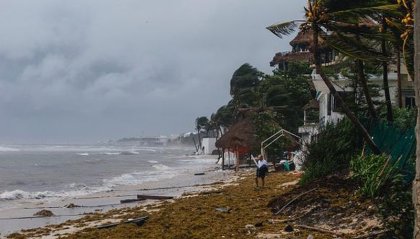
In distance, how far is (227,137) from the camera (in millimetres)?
38375

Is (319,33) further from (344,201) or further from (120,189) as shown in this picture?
(120,189)

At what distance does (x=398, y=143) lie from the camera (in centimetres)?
1181

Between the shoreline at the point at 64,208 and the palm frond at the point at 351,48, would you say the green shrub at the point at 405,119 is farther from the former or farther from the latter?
the shoreline at the point at 64,208

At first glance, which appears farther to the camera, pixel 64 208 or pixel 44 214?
pixel 64 208

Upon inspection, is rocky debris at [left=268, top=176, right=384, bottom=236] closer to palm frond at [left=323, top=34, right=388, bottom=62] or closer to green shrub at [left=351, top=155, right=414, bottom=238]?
green shrub at [left=351, top=155, right=414, bottom=238]

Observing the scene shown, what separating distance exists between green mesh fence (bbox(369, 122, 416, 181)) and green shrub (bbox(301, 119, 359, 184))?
95 cm

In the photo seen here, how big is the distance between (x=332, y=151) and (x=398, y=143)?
3.70m

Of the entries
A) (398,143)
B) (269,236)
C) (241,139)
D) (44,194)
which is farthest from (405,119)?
(241,139)

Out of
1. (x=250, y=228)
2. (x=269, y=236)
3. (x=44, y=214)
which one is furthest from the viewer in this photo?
(x=44, y=214)

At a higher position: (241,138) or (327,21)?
(327,21)

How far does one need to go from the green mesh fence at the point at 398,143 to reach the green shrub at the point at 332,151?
0.95 metres

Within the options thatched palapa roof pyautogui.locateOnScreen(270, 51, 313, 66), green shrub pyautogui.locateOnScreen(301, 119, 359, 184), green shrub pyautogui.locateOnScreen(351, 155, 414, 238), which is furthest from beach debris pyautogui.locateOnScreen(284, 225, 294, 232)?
thatched palapa roof pyautogui.locateOnScreen(270, 51, 313, 66)

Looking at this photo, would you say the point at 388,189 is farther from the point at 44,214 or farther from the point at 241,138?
the point at 241,138

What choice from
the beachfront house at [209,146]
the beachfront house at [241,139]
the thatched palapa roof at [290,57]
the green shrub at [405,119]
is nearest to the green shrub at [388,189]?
the green shrub at [405,119]
